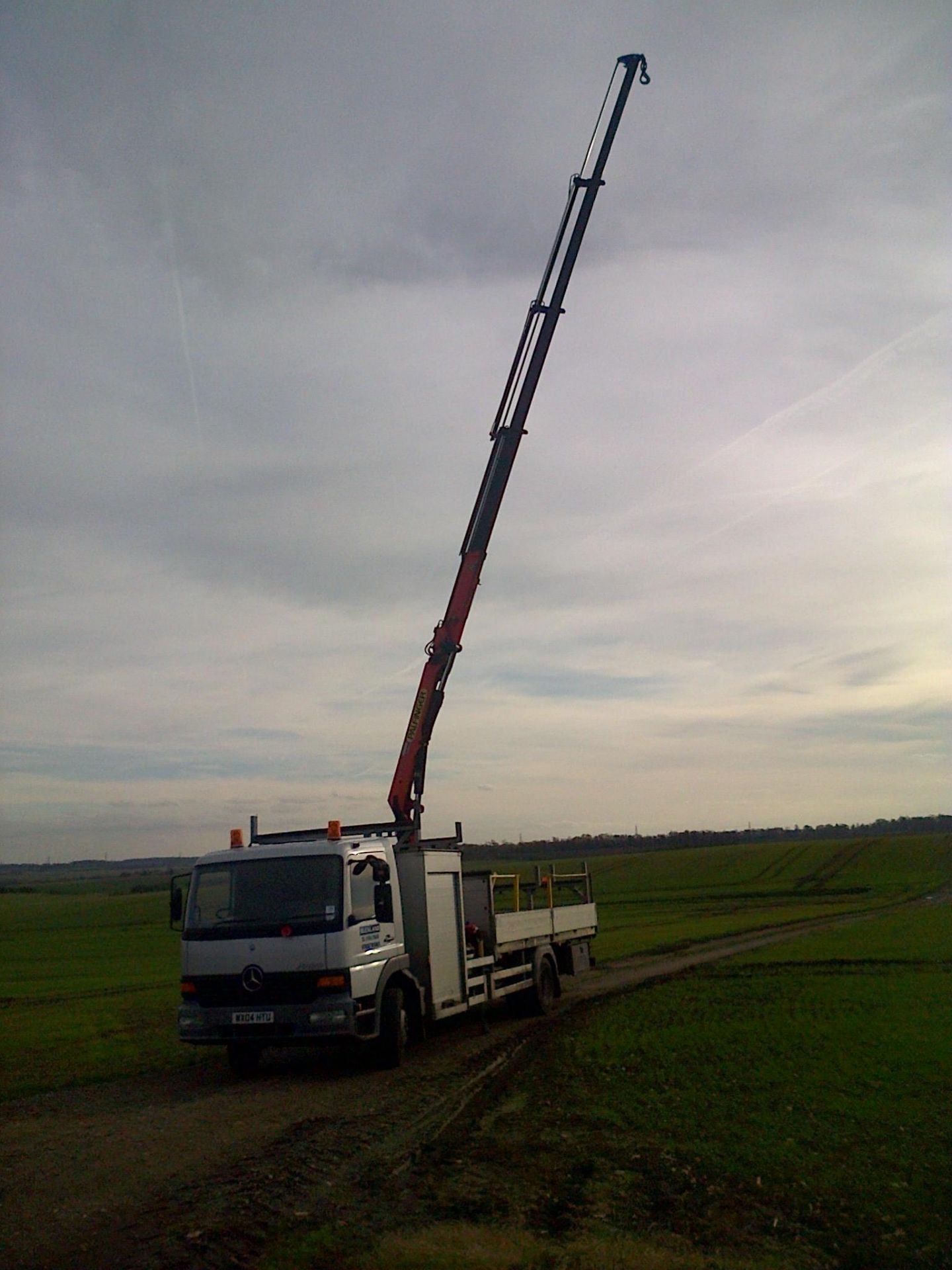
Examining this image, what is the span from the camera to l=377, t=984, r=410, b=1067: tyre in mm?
13586

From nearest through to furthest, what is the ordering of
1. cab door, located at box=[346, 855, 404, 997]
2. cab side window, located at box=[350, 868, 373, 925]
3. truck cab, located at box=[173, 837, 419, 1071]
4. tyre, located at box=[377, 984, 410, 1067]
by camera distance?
1. truck cab, located at box=[173, 837, 419, 1071]
2. cab door, located at box=[346, 855, 404, 997]
3. cab side window, located at box=[350, 868, 373, 925]
4. tyre, located at box=[377, 984, 410, 1067]

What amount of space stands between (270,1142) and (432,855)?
20.6 feet

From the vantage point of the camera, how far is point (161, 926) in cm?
6819

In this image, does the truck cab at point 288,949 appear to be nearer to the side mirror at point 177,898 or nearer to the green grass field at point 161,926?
the side mirror at point 177,898

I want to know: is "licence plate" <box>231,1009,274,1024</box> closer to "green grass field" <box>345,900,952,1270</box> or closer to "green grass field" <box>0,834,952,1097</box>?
"green grass field" <box>0,834,952,1097</box>

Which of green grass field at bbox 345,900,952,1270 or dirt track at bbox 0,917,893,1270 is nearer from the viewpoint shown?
green grass field at bbox 345,900,952,1270

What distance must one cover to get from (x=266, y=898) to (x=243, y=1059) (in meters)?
2.30

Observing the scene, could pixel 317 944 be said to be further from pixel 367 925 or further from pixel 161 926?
pixel 161 926

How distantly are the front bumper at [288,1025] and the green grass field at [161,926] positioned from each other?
2.15m

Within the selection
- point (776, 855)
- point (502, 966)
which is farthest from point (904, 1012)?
point (776, 855)

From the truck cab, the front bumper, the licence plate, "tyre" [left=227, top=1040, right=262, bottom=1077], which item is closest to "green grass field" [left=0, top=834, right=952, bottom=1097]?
"tyre" [left=227, top=1040, right=262, bottom=1077]

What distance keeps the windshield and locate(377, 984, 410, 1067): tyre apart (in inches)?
61.3

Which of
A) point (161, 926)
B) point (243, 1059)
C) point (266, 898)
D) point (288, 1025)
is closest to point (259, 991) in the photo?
point (288, 1025)

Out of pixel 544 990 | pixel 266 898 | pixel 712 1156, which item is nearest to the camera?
pixel 712 1156
